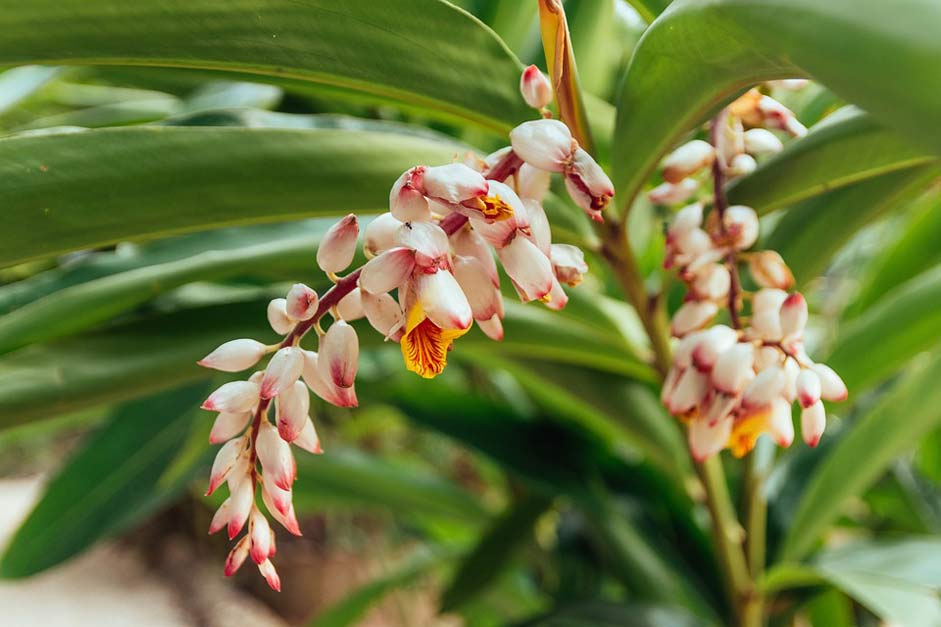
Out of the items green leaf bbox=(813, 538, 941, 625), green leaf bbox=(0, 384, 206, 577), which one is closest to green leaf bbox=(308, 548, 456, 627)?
green leaf bbox=(0, 384, 206, 577)

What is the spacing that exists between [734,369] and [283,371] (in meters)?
0.14

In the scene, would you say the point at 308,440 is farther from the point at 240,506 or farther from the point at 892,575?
the point at 892,575

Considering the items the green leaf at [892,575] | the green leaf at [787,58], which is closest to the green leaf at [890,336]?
the green leaf at [892,575]

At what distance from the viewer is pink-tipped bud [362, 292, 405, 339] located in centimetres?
23

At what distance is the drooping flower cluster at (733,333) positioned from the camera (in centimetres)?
28

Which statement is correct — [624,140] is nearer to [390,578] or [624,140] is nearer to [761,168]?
[761,168]

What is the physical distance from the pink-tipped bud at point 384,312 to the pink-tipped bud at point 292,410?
0.10 ft

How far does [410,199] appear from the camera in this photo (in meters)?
0.21

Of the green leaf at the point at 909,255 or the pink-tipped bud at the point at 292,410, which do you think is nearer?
the pink-tipped bud at the point at 292,410

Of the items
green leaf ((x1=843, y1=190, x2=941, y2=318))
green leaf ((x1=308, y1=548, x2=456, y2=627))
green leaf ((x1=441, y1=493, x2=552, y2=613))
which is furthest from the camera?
green leaf ((x1=308, y1=548, x2=456, y2=627))

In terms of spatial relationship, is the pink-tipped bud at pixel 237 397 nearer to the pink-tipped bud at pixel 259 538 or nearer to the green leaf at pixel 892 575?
the pink-tipped bud at pixel 259 538

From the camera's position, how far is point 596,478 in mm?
570

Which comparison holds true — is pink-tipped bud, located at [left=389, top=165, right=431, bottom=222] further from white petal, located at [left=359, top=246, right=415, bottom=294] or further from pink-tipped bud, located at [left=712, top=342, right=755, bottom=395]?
pink-tipped bud, located at [left=712, top=342, right=755, bottom=395]

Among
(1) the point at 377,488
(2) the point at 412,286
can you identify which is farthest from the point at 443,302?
(1) the point at 377,488
